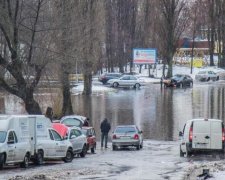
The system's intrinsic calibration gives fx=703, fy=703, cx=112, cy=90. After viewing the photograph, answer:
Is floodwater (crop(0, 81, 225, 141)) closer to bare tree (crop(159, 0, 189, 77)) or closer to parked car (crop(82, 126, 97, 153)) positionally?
parked car (crop(82, 126, 97, 153))

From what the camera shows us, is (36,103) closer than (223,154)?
No

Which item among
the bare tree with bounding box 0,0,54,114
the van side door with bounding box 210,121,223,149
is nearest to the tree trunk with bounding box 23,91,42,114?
the bare tree with bounding box 0,0,54,114

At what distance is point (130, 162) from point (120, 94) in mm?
46710

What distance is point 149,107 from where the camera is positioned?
59750 mm

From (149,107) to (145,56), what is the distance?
4487cm

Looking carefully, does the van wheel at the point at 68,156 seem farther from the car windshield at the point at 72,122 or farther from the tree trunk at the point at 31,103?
the tree trunk at the point at 31,103

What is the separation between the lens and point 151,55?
104 metres

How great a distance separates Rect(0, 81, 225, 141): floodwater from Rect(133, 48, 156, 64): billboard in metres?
24.1

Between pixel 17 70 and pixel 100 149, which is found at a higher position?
pixel 17 70

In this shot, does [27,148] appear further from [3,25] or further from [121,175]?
[3,25]

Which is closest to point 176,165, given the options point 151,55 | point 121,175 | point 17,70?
point 121,175

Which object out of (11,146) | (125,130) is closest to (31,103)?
(125,130)

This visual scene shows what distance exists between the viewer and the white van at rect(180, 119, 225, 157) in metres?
32.0

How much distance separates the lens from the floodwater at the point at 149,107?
47.2 m
